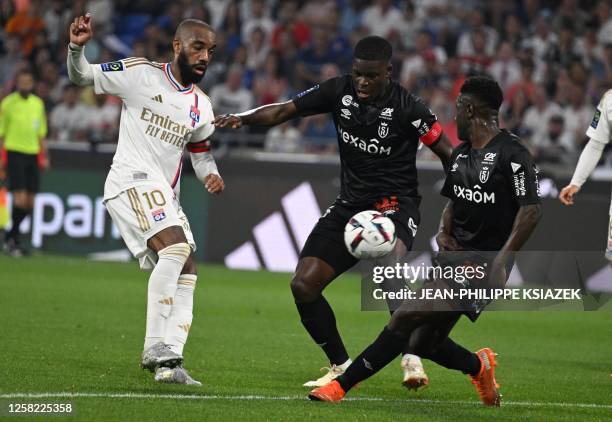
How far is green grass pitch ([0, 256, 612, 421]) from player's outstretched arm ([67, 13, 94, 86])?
6.79ft

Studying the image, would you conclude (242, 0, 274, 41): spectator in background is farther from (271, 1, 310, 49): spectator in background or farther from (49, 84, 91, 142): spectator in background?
(49, 84, 91, 142): spectator in background

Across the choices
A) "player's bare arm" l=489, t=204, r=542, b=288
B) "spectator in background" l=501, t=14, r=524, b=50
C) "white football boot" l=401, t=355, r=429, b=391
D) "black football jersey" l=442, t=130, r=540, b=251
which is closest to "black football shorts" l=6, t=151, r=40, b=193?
"spectator in background" l=501, t=14, r=524, b=50

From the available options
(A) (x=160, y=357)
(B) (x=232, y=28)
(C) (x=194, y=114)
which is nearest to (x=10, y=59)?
(B) (x=232, y=28)

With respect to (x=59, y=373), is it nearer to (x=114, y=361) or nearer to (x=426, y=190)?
(x=114, y=361)

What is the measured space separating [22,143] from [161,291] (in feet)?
34.0

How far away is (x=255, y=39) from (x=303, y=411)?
50.6 ft

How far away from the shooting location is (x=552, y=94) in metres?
19.6

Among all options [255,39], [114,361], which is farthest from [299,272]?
[255,39]

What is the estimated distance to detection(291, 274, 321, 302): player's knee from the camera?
8234 mm

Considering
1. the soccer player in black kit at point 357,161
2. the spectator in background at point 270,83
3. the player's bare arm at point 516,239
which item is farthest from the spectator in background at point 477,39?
the player's bare arm at point 516,239

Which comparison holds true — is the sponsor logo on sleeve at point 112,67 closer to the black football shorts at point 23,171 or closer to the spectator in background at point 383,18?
the black football shorts at point 23,171

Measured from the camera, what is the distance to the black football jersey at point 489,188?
7160mm

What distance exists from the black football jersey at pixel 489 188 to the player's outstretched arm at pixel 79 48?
8.55 feet

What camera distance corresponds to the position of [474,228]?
24.5ft
